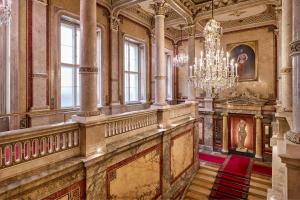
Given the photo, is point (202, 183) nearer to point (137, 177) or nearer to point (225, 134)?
point (225, 134)

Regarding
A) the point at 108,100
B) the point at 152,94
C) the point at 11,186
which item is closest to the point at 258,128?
the point at 152,94

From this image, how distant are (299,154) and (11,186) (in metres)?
3.21

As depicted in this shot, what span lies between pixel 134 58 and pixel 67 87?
4058 millimetres

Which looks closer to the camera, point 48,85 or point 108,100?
point 48,85

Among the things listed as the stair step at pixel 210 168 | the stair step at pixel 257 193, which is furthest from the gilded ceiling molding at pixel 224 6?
the stair step at pixel 257 193

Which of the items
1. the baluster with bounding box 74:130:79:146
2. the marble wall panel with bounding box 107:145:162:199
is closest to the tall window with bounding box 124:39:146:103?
the marble wall panel with bounding box 107:145:162:199

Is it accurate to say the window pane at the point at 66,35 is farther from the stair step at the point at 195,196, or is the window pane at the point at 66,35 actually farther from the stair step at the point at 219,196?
the stair step at the point at 219,196

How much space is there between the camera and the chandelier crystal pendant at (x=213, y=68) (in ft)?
17.4

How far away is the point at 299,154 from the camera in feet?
6.69

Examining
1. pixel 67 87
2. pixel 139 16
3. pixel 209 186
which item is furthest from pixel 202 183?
pixel 139 16

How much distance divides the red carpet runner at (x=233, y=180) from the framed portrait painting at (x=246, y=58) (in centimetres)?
443

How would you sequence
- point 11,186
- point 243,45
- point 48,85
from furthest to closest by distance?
1. point 243,45
2. point 48,85
3. point 11,186

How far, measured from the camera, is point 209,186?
7570mm

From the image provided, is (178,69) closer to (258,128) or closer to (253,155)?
(258,128)
